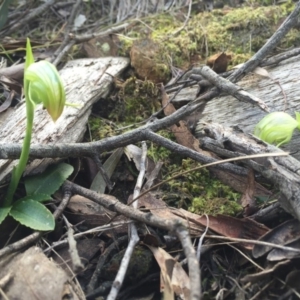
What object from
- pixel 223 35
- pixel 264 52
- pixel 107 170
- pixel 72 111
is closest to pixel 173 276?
pixel 107 170

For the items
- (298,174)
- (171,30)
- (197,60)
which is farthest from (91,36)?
(298,174)

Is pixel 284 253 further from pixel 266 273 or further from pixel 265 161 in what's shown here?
pixel 265 161

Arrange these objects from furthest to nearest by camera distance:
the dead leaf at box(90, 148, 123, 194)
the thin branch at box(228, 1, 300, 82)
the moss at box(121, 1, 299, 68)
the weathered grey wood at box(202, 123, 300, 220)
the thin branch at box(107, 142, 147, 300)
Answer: the moss at box(121, 1, 299, 68) → the thin branch at box(228, 1, 300, 82) → the dead leaf at box(90, 148, 123, 194) → the weathered grey wood at box(202, 123, 300, 220) → the thin branch at box(107, 142, 147, 300)

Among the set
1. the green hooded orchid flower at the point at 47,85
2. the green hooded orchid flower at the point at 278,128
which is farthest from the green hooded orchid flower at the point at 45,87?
the green hooded orchid flower at the point at 278,128

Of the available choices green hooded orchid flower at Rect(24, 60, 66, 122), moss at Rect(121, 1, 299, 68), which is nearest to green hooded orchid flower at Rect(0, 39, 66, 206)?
green hooded orchid flower at Rect(24, 60, 66, 122)

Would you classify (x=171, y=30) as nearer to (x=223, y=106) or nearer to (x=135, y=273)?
(x=223, y=106)

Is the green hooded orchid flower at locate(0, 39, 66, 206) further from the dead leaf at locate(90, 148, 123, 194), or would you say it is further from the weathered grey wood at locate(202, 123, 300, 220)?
the weathered grey wood at locate(202, 123, 300, 220)

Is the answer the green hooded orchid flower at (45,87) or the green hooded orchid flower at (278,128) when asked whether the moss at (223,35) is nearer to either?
the green hooded orchid flower at (278,128)
